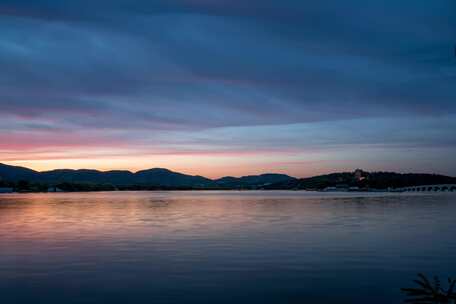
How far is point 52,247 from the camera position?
3700 centimetres

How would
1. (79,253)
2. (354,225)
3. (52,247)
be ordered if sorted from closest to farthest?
(79,253) → (52,247) → (354,225)

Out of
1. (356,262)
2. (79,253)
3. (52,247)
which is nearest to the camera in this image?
(356,262)

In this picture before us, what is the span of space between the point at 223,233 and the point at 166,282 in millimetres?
23154

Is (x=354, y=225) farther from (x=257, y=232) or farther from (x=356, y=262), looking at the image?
(x=356, y=262)

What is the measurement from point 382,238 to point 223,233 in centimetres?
1390

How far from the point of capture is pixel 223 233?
46.8 m

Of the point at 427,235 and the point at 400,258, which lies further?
the point at 427,235

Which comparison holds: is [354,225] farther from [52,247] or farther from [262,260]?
[52,247]

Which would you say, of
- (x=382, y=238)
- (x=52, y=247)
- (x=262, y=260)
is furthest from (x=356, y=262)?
(x=52, y=247)

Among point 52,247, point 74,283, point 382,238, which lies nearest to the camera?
point 74,283

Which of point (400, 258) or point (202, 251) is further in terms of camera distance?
point (202, 251)

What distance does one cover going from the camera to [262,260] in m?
30.1

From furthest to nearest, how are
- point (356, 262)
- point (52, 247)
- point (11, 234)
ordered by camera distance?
point (11, 234) → point (52, 247) → point (356, 262)

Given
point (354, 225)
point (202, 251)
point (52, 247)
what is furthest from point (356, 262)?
point (354, 225)
